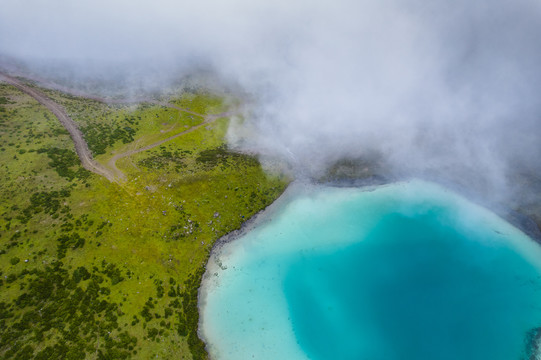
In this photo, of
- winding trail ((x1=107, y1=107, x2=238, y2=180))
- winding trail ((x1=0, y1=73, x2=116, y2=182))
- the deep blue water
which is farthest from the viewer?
winding trail ((x1=107, y1=107, x2=238, y2=180))

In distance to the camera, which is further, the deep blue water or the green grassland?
the deep blue water

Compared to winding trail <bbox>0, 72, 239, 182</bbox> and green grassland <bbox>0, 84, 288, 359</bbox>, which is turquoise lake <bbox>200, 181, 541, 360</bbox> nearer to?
green grassland <bbox>0, 84, 288, 359</bbox>

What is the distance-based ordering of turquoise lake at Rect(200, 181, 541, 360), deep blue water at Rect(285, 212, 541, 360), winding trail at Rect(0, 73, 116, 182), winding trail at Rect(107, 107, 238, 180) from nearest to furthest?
deep blue water at Rect(285, 212, 541, 360)
turquoise lake at Rect(200, 181, 541, 360)
winding trail at Rect(0, 73, 116, 182)
winding trail at Rect(107, 107, 238, 180)

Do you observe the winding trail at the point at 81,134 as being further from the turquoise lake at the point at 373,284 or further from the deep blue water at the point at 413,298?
the deep blue water at the point at 413,298

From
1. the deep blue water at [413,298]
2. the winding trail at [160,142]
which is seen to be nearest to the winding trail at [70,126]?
the winding trail at [160,142]

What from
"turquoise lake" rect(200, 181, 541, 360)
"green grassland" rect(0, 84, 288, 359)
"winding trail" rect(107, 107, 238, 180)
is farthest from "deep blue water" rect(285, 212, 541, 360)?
"winding trail" rect(107, 107, 238, 180)

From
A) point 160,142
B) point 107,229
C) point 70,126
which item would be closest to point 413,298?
point 107,229
